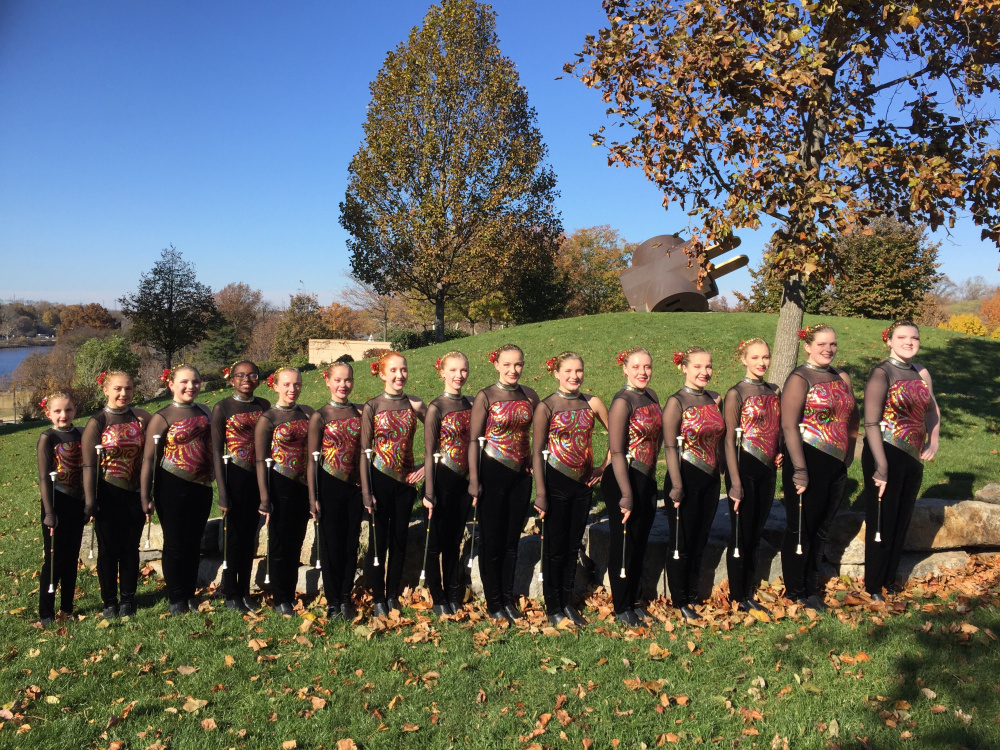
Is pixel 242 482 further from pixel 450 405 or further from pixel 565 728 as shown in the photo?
pixel 565 728

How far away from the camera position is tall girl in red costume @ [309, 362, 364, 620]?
530 cm

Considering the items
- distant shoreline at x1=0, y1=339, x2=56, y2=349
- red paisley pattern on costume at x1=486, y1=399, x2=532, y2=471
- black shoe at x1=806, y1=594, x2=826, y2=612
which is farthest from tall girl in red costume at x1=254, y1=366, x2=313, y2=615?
distant shoreline at x1=0, y1=339, x2=56, y2=349

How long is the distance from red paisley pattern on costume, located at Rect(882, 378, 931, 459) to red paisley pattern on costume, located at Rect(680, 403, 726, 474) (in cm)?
130

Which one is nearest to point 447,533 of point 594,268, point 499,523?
point 499,523

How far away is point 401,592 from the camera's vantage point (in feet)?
19.7

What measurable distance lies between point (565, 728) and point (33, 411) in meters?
33.9

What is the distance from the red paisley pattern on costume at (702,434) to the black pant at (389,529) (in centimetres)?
220

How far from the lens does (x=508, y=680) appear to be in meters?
4.54

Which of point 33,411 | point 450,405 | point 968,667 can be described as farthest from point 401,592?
point 33,411

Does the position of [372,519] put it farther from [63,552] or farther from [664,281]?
[664,281]

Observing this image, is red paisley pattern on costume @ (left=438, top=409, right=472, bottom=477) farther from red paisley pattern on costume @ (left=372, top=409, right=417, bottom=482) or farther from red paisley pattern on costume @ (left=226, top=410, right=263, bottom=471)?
red paisley pattern on costume @ (left=226, top=410, right=263, bottom=471)

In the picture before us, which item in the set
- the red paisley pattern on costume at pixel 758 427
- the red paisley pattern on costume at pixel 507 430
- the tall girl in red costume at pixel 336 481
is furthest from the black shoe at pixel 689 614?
the tall girl in red costume at pixel 336 481

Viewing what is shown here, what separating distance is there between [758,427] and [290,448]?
3670 millimetres

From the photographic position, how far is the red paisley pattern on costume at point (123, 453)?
5281 millimetres
